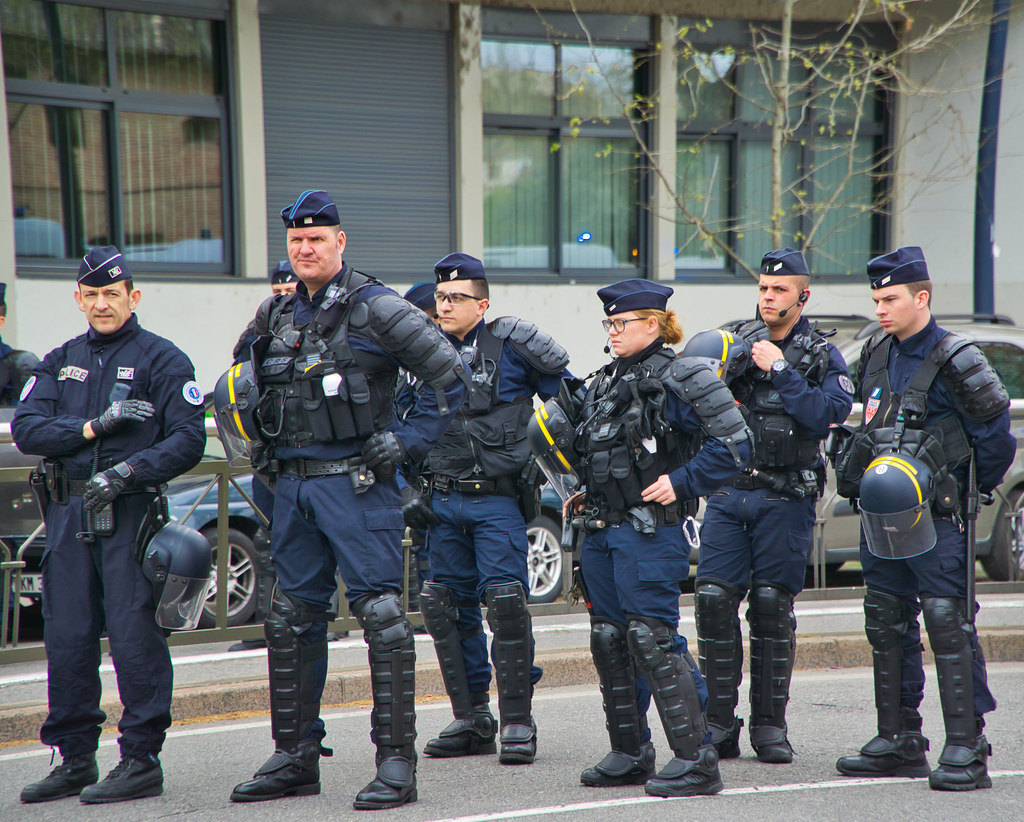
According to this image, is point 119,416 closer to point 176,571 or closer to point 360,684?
point 176,571

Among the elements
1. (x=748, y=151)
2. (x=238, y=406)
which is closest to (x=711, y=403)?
(x=238, y=406)

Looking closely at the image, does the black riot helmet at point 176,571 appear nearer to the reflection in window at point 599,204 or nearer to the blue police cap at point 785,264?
the blue police cap at point 785,264

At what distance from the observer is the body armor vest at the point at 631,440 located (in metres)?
4.66

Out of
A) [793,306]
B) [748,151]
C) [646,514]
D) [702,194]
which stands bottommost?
[646,514]

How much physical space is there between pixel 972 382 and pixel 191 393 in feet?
10.8

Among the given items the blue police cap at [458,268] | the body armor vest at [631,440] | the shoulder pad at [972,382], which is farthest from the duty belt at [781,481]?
the blue police cap at [458,268]

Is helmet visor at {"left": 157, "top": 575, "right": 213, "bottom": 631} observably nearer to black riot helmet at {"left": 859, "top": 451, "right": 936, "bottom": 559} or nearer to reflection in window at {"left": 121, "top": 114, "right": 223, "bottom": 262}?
black riot helmet at {"left": 859, "top": 451, "right": 936, "bottom": 559}

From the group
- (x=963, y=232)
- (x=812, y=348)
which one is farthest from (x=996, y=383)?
(x=963, y=232)

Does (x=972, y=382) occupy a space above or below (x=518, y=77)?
below

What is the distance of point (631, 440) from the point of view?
4672 mm

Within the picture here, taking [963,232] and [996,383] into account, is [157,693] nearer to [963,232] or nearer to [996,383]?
[996,383]

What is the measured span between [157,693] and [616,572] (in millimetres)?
1956

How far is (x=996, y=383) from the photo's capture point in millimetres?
4801

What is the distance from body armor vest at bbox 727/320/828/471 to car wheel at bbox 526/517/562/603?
3346mm
